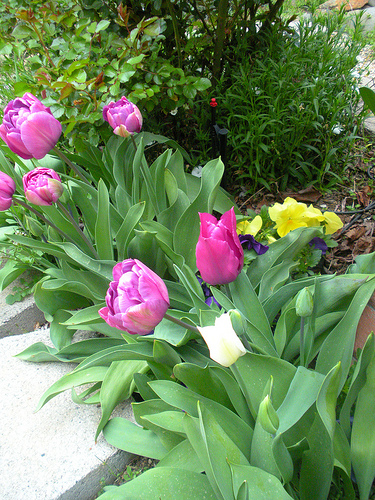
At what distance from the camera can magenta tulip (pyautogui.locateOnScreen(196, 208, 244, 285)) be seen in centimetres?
79

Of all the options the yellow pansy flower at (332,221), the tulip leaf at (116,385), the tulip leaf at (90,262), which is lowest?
the tulip leaf at (116,385)

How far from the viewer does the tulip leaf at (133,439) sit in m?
1.05

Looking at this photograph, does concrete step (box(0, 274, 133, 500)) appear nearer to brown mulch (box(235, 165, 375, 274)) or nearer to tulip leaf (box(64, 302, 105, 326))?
tulip leaf (box(64, 302, 105, 326))

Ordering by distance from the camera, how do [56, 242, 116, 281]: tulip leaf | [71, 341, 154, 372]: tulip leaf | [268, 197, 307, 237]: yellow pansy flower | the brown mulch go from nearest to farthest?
[71, 341, 154, 372]: tulip leaf → [56, 242, 116, 281]: tulip leaf → [268, 197, 307, 237]: yellow pansy flower → the brown mulch

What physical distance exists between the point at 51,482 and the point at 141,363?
414 mm

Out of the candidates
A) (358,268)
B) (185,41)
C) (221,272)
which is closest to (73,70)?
(185,41)

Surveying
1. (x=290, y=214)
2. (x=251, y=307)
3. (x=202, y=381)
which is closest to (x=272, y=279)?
(x=251, y=307)

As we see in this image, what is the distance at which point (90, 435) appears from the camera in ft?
4.03

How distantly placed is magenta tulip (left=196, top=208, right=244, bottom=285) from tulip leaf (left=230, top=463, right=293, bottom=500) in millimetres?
366

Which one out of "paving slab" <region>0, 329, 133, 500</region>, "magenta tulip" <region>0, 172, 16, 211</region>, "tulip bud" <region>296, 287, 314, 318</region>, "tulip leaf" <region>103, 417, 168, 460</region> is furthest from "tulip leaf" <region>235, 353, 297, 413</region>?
"magenta tulip" <region>0, 172, 16, 211</region>

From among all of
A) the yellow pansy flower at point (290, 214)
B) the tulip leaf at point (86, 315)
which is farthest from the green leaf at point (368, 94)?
the tulip leaf at point (86, 315)

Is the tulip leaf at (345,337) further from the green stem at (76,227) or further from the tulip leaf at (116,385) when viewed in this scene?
the green stem at (76,227)

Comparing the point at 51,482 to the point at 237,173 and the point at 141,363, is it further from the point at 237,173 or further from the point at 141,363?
the point at 237,173

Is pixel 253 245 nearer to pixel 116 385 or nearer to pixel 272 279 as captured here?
pixel 272 279
